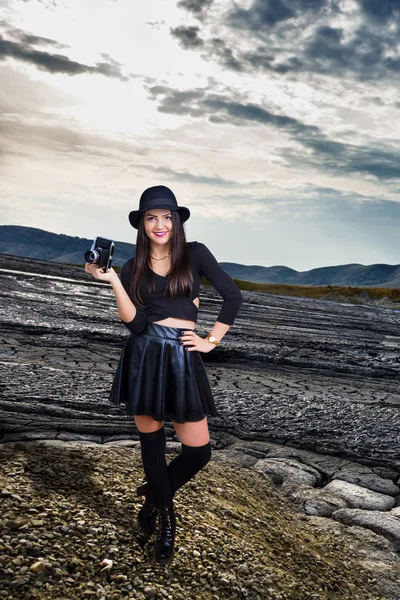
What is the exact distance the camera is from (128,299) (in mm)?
2607

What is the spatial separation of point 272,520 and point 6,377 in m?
4.61

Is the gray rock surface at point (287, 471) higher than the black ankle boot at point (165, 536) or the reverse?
the reverse

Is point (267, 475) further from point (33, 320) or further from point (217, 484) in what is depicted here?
point (33, 320)

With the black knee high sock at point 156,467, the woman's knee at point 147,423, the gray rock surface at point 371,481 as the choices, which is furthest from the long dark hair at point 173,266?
the gray rock surface at point 371,481

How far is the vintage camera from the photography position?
2516 mm

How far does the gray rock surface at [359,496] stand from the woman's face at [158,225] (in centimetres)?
287

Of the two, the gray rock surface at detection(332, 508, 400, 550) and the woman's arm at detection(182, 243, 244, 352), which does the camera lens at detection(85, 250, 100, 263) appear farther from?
the gray rock surface at detection(332, 508, 400, 550)

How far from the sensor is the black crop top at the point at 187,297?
270 cm

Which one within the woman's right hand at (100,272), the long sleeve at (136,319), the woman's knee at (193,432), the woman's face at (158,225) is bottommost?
the woman's knee at (193,432)

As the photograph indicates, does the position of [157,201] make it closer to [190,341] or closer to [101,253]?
[101,253]

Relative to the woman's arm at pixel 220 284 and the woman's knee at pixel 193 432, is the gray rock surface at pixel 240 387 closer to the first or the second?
the woman's knee at pixel 193 432

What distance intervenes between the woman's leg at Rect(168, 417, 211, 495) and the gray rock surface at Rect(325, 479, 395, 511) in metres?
2.18

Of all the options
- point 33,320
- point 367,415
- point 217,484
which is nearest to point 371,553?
point 217,484

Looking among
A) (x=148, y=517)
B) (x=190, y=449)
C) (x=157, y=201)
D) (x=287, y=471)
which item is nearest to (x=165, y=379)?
(x=190, y=449)
